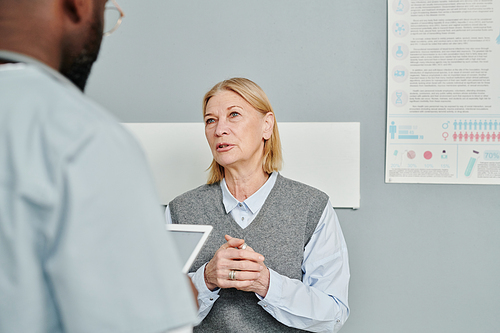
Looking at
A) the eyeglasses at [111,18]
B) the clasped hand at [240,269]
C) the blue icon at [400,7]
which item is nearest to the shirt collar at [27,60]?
the eyeglasses at [111,18]

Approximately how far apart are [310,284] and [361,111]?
0.85 m

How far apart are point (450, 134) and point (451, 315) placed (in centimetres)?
80

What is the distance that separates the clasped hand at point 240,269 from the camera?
3.64ft

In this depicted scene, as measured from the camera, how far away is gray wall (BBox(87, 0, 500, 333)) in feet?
5.57

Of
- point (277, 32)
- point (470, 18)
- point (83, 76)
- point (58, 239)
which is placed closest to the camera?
point (58, 239)

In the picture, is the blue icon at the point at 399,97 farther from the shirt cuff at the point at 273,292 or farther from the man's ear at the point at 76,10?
the man's ear at the point at 76,10

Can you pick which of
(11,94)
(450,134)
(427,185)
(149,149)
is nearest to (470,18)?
(450,134)

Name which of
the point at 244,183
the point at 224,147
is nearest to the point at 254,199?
the point at 244,183

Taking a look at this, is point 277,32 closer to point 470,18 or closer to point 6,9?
point 470,18

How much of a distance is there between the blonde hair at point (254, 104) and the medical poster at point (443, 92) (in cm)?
57

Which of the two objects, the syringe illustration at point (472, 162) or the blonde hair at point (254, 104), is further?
the syringe illustration at point (472, 162)

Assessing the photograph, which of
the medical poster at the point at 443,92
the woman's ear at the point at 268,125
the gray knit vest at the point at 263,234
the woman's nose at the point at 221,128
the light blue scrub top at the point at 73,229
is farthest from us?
the medical poster at the point at 443,92

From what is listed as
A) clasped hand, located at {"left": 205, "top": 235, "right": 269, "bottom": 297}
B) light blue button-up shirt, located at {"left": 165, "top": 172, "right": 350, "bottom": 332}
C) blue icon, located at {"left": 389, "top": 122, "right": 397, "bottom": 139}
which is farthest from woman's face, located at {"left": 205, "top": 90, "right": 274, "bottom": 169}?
blue icon, located at {"left": 389, "top": 122, "right": 397, "bottom": 139}

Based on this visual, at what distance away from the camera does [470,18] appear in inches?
66.1
